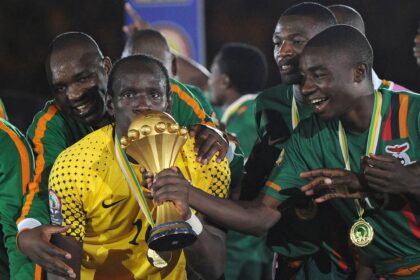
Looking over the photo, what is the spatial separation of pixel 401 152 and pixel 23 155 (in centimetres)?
153

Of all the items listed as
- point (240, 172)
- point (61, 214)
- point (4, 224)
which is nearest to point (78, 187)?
point (61, 214)

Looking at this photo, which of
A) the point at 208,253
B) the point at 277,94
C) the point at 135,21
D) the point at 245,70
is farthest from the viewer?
the point at 245,70

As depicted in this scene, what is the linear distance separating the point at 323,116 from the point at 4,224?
137 centimetres

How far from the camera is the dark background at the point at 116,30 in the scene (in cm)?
804

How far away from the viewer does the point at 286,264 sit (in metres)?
4.38

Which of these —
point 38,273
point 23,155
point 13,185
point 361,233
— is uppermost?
point 23,155

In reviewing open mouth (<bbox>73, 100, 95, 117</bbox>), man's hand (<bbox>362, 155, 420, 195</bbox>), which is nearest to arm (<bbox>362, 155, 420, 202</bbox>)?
man's hand (<bbox>362, 155, 420, 195</bbox>)

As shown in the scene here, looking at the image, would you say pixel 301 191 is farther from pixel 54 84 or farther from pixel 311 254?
pixel 54 84

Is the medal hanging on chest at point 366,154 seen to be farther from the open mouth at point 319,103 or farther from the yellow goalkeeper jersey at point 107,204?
the yellow goalkeeper jersey at point 107,204

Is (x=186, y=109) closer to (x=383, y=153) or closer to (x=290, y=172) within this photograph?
(x=290, y=172)

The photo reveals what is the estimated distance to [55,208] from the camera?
363cm


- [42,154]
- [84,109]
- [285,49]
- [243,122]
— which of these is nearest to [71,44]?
[84,109]

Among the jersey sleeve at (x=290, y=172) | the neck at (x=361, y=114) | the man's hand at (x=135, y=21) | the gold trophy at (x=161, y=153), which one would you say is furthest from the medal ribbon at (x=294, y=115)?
the man's hand at (x=135, y=21)

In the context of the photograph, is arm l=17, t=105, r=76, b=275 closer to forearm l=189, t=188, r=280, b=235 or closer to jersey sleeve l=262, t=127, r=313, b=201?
forearm l=189, t=188, r=280, b=235
